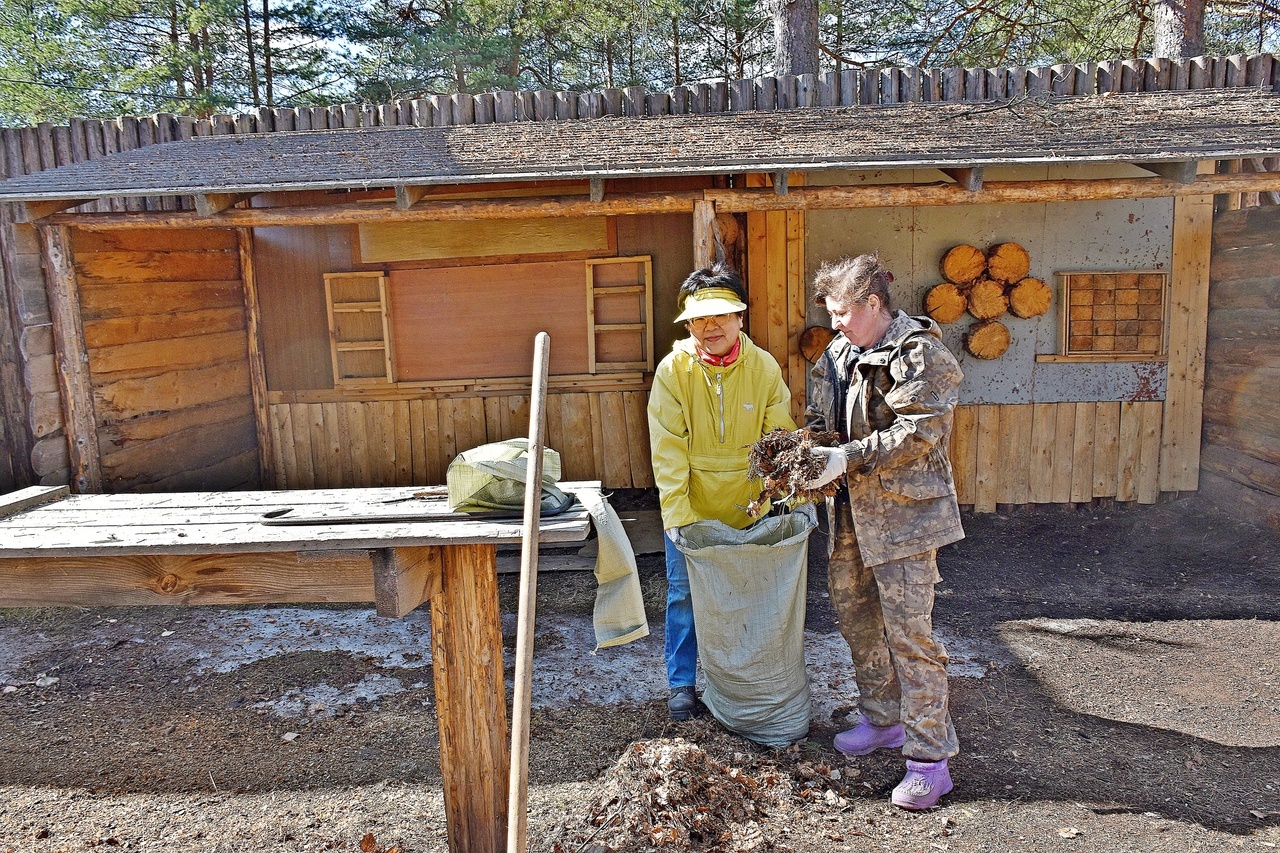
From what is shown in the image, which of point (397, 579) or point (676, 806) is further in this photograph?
point (676, 806)

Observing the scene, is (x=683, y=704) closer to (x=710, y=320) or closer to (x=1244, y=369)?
(x=710, y=320)

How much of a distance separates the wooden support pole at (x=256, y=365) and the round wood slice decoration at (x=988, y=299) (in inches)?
234

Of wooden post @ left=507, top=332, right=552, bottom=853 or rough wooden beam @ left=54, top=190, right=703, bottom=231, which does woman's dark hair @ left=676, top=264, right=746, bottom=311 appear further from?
rough wooden beam @ left=54, top=190, right=703, bottom=231

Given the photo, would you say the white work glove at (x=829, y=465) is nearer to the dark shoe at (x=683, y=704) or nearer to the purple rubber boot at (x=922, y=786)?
the purple rubber boot at (x=922, y=786)

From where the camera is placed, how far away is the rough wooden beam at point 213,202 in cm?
570

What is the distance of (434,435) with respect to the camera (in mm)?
7516

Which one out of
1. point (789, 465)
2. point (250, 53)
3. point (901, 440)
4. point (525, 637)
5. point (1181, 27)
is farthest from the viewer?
point (250, 53)

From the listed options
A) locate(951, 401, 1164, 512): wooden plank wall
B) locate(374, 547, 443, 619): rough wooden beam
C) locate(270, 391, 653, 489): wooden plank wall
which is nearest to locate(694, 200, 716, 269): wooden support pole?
locate(270, 391, 653, 489): wooden plank wall

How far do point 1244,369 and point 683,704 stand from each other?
568 cm

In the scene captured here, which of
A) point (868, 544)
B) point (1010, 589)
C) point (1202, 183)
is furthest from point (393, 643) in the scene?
point (1202, 183)

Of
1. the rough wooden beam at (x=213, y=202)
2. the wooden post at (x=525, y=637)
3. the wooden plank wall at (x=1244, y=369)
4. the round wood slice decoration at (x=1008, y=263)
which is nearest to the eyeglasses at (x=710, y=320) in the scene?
the wooden post at (x=525, y=637)

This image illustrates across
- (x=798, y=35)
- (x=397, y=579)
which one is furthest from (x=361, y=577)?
(x=798, y=35)

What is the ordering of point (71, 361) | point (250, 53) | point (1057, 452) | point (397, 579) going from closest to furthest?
point (397, 579)
point (71, 361)
point (1057, 452)
point (250, 53)

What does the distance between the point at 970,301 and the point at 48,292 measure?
22.2ft
